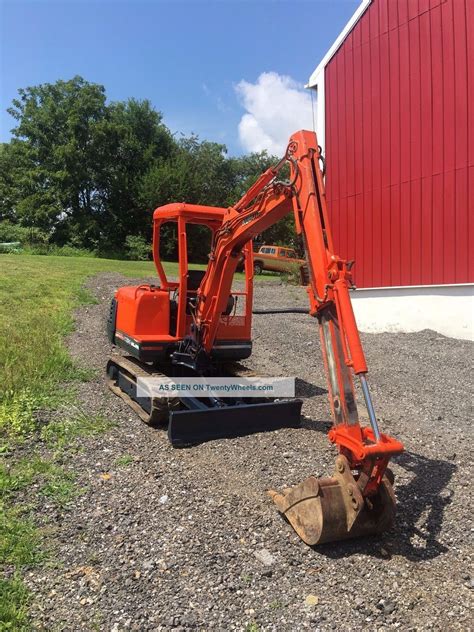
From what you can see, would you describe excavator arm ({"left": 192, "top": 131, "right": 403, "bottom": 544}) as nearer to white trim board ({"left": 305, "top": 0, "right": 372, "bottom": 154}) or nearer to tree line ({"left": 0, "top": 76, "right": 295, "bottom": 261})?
white trim board ({"left": 305, "top": 0, "right": 372, "bottom": 154})

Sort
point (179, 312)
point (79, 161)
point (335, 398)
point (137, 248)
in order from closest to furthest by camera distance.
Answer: point (335, 398) → point (179, 312) → point (137, 248) → point (79, 161)

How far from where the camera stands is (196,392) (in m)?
6.35

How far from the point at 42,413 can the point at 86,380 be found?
63.5 inches

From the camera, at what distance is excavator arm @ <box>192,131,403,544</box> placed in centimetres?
347

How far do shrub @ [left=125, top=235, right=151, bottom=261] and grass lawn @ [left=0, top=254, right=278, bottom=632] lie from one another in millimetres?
23825

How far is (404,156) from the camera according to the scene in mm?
11656

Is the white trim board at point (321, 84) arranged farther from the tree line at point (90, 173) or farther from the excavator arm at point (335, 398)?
the tree line at point (90, 173)

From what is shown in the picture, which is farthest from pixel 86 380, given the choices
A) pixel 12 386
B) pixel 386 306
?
pixel 386 306

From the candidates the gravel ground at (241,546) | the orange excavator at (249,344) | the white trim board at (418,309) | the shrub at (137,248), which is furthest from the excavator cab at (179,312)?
the shrub at (137,248)

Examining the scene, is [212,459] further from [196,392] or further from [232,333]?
[232,333]

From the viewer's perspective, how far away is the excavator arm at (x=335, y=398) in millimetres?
3473

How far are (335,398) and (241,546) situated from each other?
4.01 feet

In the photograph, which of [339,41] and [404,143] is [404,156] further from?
[339,41]

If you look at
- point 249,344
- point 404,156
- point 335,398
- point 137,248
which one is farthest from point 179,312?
point 137,248
